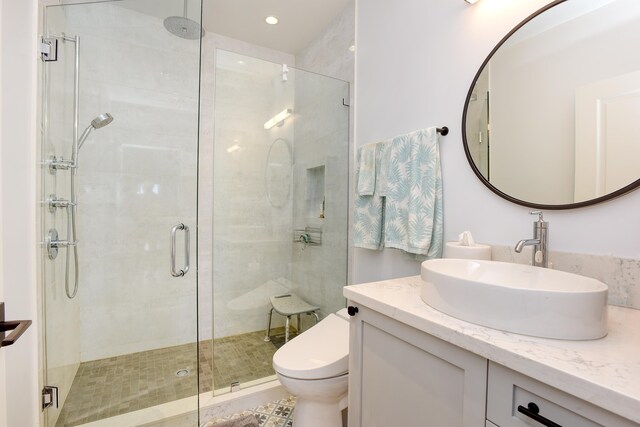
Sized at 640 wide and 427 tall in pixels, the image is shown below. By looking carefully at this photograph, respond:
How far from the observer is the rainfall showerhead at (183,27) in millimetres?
1904

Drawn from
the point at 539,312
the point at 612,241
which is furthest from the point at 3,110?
the point at 612,241

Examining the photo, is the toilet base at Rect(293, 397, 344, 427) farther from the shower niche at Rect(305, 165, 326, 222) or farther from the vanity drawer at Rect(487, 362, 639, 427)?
the shower niche at Rect(305, 165, 326, 222)

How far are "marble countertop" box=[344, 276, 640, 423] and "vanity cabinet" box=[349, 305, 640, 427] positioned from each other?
33 mm

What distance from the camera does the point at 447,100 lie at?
4.39 ft

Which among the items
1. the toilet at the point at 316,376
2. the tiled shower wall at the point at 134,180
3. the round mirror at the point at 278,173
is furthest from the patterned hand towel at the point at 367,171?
the tiled shower wall at the point at 134,180

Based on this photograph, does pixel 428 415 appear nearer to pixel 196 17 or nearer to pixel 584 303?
pixel 584 303

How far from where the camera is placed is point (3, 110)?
1.04 metres

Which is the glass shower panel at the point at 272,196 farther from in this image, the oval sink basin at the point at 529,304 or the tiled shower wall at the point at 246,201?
the oval sink basin at the point at 529,304

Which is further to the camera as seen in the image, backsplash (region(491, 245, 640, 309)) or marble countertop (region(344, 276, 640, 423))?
backsplash (region(491, 245, 640, 309))

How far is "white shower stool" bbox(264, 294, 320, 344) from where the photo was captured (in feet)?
7.09

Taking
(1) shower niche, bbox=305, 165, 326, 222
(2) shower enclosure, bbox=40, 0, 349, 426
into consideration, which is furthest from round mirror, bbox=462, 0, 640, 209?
(1) shower niche, bbox=305, 165, 326, 222

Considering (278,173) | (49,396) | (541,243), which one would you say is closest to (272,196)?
(278,173)

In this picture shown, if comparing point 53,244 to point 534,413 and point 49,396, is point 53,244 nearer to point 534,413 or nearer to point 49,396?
point 49,396

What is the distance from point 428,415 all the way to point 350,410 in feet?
1.21
